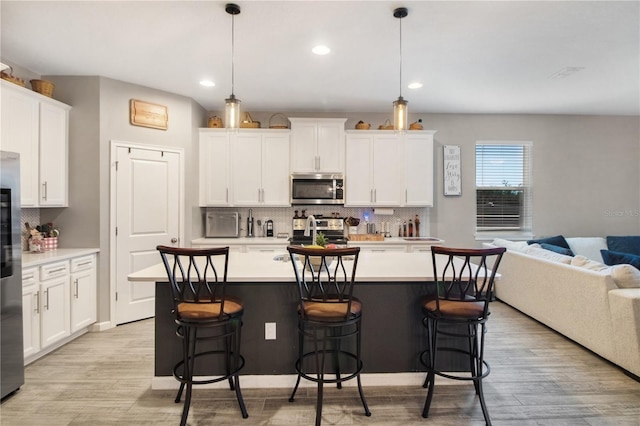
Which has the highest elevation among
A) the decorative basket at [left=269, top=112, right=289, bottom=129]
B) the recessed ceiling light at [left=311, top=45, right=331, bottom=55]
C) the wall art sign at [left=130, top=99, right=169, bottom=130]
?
the recessed ceiling light at [left=311, top=45, right=331, bottom=55]

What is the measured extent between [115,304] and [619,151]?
7517mm

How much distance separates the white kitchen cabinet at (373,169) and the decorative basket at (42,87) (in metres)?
3.47

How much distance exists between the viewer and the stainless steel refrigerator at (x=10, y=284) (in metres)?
2.29

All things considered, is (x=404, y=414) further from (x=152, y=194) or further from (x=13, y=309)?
(x=152, y=194)

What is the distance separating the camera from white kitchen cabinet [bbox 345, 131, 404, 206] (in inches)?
187

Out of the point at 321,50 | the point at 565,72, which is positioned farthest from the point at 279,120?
the point at 565,72

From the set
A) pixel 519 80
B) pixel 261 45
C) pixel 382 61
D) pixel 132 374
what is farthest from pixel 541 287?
pixel 132 374

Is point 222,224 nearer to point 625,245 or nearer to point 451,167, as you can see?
point 451,167

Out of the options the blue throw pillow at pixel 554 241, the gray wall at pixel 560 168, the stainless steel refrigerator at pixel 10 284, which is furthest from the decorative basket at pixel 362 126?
the stainless steel refrigerator at pixel 10 284

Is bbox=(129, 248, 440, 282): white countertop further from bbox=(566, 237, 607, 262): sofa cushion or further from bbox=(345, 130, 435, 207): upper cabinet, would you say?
bbox=(566, 237, 607, 262): sofa cushion

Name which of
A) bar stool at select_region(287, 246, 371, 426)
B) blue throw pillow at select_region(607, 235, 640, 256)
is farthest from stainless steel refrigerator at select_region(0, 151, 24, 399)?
→ blue throw pillow at select_region(607, 235, 640, 256)

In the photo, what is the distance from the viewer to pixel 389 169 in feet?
15.7

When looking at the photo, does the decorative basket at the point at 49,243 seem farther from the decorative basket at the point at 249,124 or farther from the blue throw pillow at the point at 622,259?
the blue throw pillow at the point at 622,259

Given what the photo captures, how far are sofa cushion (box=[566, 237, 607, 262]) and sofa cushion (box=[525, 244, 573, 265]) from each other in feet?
3.42
